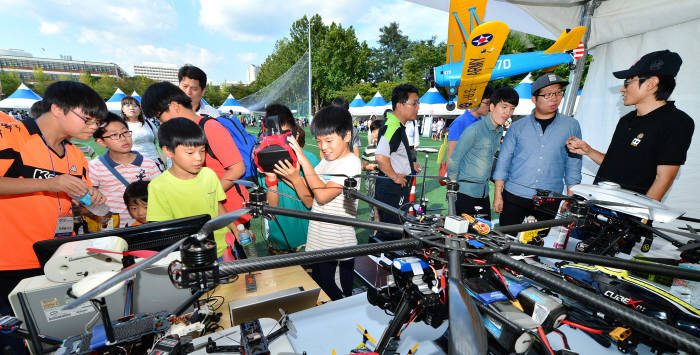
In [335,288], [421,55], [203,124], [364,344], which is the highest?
[421,55]

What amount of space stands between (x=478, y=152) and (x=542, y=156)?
0.71 meters

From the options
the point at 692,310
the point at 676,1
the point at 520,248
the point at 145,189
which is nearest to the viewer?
the point at 520,248

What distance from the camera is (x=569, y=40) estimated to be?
191 inches

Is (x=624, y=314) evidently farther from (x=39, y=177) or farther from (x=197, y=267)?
(x=39, y=177)

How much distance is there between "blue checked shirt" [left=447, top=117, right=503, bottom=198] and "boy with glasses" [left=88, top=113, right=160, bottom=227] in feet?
12.8

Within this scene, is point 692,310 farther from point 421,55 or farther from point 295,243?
point 421,55

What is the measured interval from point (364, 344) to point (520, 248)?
0.90 metres

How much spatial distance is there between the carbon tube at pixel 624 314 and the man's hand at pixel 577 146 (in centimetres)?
282

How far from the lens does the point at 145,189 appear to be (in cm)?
280

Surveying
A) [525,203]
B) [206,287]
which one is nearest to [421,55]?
[525,203]

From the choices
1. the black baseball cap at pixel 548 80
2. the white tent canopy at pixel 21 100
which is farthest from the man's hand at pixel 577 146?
the white tent canopy at pixel 21 100

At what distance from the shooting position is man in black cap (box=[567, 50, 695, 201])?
2473mm

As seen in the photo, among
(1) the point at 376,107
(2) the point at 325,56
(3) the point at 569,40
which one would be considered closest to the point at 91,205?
(3) the point at 569,40

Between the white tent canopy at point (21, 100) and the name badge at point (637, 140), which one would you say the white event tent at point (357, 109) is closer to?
the name badge at point (637, 140)
